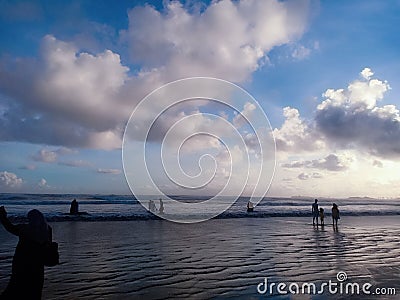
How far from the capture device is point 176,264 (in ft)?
36.0

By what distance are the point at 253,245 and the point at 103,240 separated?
699cm

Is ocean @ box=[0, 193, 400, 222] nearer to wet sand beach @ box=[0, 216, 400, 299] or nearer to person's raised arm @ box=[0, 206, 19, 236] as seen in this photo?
wet sand beach @ box=[0, 216, 400, 299]

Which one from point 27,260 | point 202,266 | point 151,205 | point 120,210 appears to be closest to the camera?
point 27,260

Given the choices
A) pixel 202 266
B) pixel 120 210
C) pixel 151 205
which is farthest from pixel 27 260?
pixel 120 210

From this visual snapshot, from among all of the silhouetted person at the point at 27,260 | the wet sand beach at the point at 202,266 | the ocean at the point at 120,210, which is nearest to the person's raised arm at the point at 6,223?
the silhouetted person at the point at 27,260

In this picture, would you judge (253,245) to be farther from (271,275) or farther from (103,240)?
(103,240)

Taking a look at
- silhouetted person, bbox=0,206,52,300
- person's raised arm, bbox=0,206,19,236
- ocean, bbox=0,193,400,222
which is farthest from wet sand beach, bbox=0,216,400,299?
ocean, bbox=0,193,400,222

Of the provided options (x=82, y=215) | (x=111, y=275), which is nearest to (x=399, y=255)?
(x=111, y=275)

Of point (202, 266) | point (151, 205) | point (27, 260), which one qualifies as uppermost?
point (151, 205)

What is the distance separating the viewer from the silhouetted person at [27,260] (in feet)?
17.1

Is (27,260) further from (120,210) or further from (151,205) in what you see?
(120,210)

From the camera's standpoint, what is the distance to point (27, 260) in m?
5.25

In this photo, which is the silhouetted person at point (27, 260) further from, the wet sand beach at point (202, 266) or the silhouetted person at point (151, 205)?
the silhouetted person at point (151, 205)

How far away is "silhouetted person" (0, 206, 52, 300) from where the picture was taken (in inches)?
205
